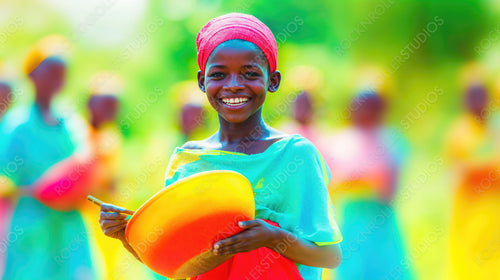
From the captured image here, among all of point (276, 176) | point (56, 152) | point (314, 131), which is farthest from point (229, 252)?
point (314, 131)

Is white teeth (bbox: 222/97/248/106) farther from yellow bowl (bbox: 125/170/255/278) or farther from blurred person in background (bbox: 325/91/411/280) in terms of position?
blurred person in background (bbox: 325/91/411/280)

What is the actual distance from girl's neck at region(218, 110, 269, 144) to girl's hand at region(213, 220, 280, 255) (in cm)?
38

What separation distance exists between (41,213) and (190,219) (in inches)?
87.1

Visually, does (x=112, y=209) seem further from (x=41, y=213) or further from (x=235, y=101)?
(x=41, y=213)

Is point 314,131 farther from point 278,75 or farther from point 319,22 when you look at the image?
point 278,75

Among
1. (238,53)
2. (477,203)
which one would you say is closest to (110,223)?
(238,53)

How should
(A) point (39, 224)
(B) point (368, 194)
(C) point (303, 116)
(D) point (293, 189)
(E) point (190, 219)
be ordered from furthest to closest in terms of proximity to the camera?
1. (C) point (303, 116)
2. (B) point (368, 194)
3. (A) point (39, 224)
4. (D) point (293, 189)
5. (E) point (190, 219)

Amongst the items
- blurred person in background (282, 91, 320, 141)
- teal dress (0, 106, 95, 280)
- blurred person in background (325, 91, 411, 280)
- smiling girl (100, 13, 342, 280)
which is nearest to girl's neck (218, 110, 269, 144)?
smiling girl (100, 13, 342, 280)

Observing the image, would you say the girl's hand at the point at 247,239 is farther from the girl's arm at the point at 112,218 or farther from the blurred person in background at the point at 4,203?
the blurred person in background at the point at 4,203

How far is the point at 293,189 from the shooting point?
1.33m

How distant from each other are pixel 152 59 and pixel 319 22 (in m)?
1.41

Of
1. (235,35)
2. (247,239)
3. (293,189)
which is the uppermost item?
(235,35)

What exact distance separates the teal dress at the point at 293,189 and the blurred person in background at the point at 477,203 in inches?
90.3

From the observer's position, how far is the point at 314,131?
404 cm
